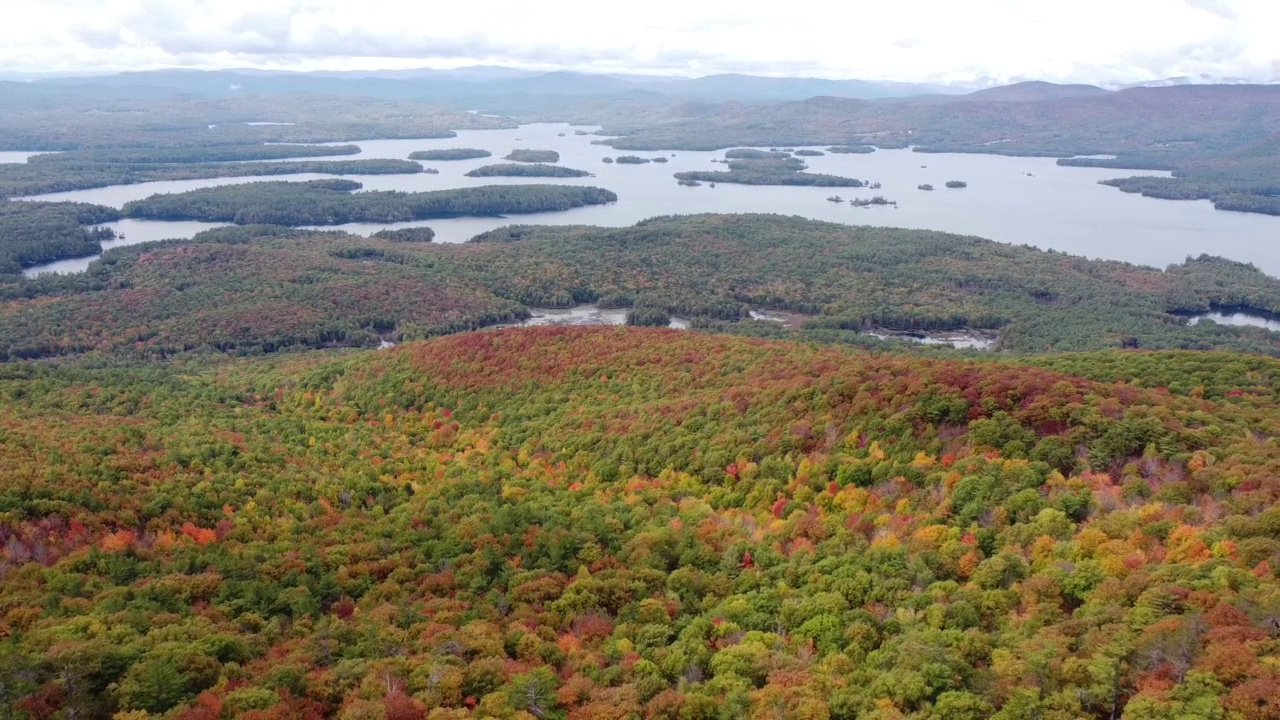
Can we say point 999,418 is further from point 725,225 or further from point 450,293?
point 725,225

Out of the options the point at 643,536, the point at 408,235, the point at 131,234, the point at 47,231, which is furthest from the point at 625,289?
the point at 47,231

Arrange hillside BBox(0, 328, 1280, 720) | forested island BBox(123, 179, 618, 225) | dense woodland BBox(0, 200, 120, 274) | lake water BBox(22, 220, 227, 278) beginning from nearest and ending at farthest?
hillside BBox(0, 328, 1280, 720) < lake water BBox(22, 220, 227, 278) < dense woodland BBox(0, 200, 120, 274) < forested island BBox(123, 179, 618, 225)

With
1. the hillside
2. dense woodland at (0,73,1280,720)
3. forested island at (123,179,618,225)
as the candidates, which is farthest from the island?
the hillside

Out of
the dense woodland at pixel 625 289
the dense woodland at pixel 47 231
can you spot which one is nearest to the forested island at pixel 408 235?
the dense woodland at pixel 625 289

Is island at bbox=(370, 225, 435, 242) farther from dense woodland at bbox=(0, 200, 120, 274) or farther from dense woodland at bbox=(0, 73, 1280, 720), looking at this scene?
dense woodland at bbox=(0, 73, 1280, 720)

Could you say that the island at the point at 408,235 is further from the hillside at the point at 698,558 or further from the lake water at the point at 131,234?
the hillside at the point at 698,558

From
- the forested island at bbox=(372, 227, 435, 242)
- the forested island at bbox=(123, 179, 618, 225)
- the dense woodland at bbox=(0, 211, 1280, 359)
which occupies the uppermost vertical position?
the forested island at bbox=(123, 179, 618, 225)
